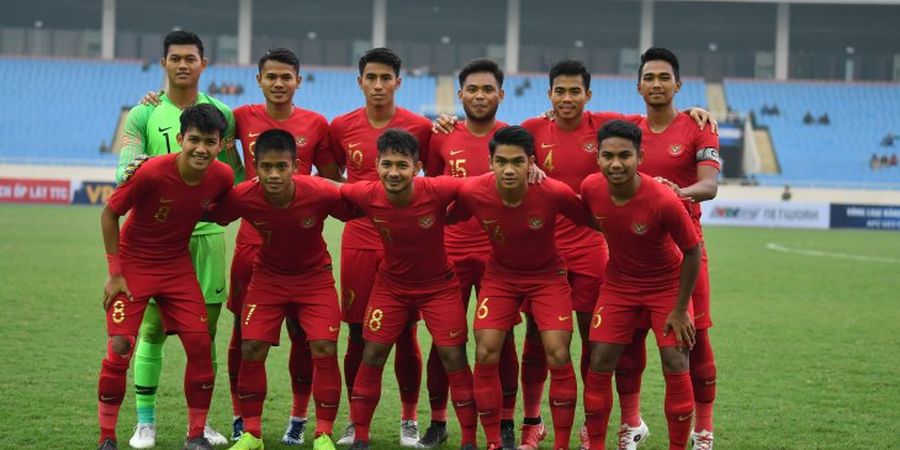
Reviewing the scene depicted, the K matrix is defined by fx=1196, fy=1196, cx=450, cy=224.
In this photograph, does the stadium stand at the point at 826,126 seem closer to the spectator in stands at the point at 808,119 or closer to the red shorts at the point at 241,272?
the spectator in stands at the point at 808,119

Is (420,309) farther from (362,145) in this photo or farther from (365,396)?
(362,145)

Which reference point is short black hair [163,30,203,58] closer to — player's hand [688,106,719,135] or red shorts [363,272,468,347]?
red shorts [363,272,468,347]

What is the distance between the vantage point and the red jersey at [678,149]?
6.85m

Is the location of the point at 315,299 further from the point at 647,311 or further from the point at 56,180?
the point at 56,180

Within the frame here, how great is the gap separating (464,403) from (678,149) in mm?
1898

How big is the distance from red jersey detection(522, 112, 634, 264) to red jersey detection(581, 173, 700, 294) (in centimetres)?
54

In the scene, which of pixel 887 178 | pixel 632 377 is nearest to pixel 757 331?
pixel 632 377

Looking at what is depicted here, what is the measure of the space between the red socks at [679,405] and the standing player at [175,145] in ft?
8.40

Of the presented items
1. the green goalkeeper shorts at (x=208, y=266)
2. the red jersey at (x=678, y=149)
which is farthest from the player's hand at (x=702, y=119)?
the green goalkeeper shorts at (x=208, y=266)

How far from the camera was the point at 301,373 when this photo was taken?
712 cm

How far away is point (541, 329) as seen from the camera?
6.55 meters

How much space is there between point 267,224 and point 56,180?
30467 mm

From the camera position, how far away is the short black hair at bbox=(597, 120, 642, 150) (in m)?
6.18

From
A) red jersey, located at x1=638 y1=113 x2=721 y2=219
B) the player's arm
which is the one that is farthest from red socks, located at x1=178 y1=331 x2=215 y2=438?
red jersey, located at x1=638 y1=113 x2=721 y2=219
